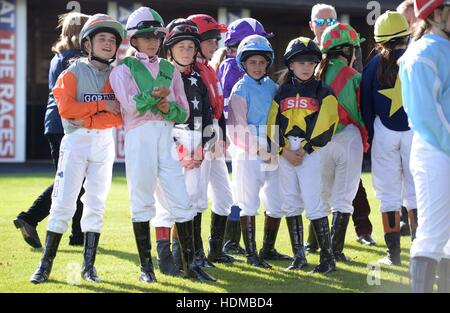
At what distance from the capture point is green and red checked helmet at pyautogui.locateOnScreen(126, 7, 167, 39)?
5941 millimetres

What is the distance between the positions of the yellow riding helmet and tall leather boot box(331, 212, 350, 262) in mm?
1379

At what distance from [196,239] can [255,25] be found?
1.85 m

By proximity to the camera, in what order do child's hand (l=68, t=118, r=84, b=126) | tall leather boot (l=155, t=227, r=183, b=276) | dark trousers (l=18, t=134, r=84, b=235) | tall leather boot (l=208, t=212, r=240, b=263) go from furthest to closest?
dark trousers (l=18, t=134, r=84, b=235) → tall leather boot (l=208, t=212, r=240, b=263) → tall leather boot (l=155, t=227, r=183, b=276) → child's hand (l=68, t=118, r=84, b=126)

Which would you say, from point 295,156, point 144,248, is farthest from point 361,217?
point 144,248

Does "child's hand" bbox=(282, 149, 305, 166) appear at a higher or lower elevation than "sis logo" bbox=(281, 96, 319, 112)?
lower

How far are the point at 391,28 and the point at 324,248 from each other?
1.69m

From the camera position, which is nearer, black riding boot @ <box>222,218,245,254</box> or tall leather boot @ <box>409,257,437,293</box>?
tall leather boot @ <box>409,257,437,293</box>

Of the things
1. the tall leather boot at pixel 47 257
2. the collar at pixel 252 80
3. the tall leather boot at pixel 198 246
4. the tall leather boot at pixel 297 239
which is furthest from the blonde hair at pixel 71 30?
the tall leather boot at pixel 297 239

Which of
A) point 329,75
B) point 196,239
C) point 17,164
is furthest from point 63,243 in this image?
point 17,164

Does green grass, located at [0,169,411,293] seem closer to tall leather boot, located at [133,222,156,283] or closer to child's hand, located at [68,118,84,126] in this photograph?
tall leather boot, located at [133,222,156,283]

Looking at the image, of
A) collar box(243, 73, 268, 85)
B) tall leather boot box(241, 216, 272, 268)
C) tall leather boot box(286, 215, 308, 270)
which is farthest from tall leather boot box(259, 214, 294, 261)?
collar box(243, 73, 268, 85)

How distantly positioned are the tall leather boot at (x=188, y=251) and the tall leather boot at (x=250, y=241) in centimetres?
65

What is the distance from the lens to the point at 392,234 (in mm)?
6672

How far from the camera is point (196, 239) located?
6.61 m
